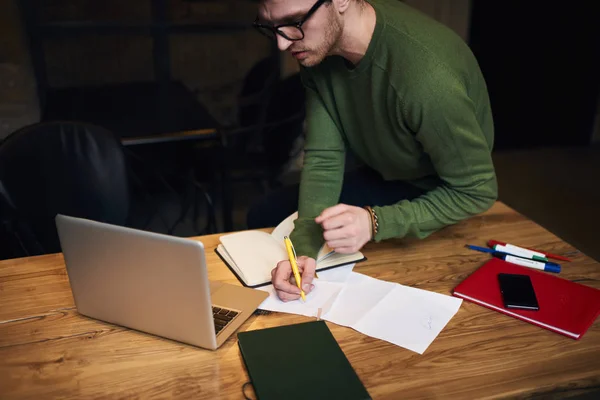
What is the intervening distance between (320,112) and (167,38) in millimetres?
1577

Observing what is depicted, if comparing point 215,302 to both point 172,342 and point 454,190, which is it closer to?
point 172,342

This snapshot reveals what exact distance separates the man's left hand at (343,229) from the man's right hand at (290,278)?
0.07 meters

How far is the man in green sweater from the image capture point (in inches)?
50.1

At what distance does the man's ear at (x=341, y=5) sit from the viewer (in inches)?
51.6

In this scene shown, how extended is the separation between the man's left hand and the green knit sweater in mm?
65

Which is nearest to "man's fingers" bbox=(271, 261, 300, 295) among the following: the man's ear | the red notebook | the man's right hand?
the man's right hand

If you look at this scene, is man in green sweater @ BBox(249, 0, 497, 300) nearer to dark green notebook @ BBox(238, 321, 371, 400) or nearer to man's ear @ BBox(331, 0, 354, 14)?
man's ear @ BBox(331, 0, 354, 14)

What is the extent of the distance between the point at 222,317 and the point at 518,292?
598 mm

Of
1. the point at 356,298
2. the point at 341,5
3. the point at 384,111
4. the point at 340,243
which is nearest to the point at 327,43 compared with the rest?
the point at 341,5

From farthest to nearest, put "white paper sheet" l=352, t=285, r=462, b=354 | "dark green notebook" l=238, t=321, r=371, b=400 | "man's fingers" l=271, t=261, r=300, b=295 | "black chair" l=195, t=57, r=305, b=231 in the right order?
1. "black chair" l=195, t=57, r=305, b=231
2. "man's fingers" l=271, t=261, r=300, b=295
3. "white paper sheet" l=352, t=285, r=462, b=354
4. "dark green notebook" l=238, t=321, r=371, b=400

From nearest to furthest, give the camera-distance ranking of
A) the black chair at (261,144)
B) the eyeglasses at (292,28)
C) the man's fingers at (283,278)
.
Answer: the man's fingers at (283,278) → the eyeglasses at (292,28) → the black chair at (261,144)

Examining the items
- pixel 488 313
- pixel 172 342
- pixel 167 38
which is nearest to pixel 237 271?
pixel 172 342

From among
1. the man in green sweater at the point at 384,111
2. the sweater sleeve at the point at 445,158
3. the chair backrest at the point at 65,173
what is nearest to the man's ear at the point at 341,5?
Answer: the man in green sweater at the point at 384,111

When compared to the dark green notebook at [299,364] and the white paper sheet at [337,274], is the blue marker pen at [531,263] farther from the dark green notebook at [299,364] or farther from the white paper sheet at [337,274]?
the dark green notebook at [299,364]
